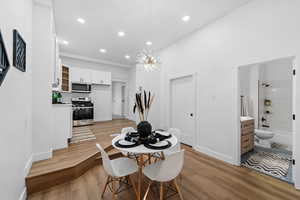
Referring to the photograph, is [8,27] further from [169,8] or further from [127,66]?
[127,66]

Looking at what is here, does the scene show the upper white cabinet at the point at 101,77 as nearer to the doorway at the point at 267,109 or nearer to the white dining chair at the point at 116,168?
the white dining chair at the point at 116,168

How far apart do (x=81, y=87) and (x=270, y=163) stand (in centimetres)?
647

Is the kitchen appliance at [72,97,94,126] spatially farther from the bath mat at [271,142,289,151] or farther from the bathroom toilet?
the bath mat at [271,142,289,151]

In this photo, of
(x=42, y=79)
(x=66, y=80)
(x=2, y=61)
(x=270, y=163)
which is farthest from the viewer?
(x=66, y=80)

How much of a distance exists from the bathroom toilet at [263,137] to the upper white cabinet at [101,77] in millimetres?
5956

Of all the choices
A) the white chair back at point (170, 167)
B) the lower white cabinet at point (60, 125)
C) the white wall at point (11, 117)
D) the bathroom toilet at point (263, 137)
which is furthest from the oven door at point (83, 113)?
the bathroom toilet at point (263, 137)

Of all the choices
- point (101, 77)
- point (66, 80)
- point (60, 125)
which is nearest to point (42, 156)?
point (60, 125)

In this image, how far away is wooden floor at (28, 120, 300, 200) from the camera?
1706mm

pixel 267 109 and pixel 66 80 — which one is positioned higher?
pixel 66 80

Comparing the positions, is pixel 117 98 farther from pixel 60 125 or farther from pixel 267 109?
pixel 267 109

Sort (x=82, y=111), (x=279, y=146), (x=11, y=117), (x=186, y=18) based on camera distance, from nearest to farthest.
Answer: (x=11, y=117) → (x=186, y=18) → (x=279, y=146) → (x=82, y=111)

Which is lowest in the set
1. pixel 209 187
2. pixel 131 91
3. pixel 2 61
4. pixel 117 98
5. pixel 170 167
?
pixel 209 187

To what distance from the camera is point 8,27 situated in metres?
1.24

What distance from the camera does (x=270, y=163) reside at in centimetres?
254
